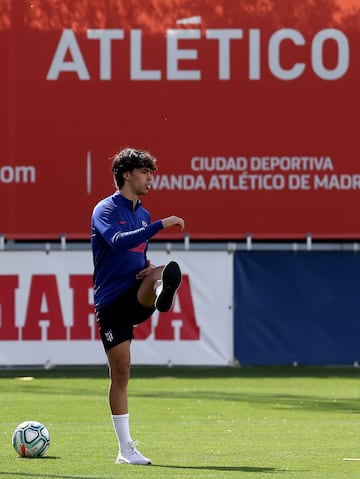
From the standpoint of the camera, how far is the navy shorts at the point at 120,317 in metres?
9.03

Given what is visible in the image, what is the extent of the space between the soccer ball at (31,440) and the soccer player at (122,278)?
563 mm

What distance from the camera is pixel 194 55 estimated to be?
64.8ft

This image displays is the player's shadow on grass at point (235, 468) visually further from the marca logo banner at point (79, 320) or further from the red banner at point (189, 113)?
the red banner at point (189, 113)

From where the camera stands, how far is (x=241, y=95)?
65.1 feet

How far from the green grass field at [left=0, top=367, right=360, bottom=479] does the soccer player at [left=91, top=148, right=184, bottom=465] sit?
0.45m

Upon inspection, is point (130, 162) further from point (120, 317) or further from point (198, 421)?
point (198, 421)

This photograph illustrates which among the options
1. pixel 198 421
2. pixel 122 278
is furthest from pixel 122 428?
pixel 198 421

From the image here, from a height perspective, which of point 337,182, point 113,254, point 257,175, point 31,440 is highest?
point 257,175

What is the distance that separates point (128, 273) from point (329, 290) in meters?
10.5

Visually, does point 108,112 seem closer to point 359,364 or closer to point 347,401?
point 359,364

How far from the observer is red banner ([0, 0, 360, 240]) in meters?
19.7

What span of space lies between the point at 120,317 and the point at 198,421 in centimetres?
360

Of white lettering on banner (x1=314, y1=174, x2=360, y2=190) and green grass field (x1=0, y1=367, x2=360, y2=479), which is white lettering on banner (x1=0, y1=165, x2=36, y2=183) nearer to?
green grass field (x1=0, y1=367, x2=360, y2=479)

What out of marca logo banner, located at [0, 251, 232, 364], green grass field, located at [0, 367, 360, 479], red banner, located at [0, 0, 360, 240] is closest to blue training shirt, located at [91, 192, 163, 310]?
green grass field, located at [0, 367, 360, 479]
